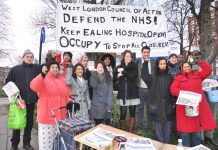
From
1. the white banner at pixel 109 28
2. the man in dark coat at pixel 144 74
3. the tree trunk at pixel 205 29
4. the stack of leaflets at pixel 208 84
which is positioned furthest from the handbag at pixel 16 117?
the tree trunk at pixel 205 29

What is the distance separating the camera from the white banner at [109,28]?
22.3 ft

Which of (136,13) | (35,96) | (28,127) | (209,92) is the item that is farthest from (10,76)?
(209,92)

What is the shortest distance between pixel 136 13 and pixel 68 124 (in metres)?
3.79

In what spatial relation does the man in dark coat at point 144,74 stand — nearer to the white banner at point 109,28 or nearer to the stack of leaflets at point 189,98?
the white banner at point 109,28

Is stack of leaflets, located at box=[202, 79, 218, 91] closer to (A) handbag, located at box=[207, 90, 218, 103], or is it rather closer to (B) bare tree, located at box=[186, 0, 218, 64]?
(A) handbag, located at box=[207, 90, 218, 103]

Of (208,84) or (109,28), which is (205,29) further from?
(208,84)

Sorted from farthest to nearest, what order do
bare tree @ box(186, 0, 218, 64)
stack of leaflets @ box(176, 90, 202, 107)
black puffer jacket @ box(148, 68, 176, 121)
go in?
bare tree @ box(186, 0, 218, 64), black puffer jacket @ box(148, 68, 176, 121), stack of leaflets @ box(176, 90, 202, 107)

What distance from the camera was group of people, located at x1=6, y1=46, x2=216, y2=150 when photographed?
5215mm

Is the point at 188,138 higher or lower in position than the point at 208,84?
lower

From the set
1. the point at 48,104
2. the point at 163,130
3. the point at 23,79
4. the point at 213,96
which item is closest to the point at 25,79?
the point at 23,79

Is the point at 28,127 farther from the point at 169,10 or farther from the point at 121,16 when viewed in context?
the point at 169,10

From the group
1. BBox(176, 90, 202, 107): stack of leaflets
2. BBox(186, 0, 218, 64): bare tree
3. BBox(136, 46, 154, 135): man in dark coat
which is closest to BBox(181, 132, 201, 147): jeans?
BBox(176, 90, 202, 107): stack of leaflets

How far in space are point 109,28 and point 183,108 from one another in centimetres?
266

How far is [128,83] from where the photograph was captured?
6.20 m
